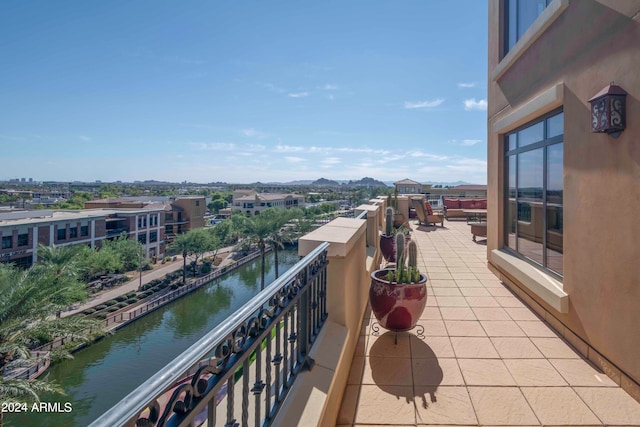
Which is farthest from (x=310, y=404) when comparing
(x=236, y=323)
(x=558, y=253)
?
(x=558, y=253)

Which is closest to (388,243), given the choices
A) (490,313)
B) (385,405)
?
(490,313)

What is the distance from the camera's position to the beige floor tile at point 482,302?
4.48 metres

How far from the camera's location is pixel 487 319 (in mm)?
4016

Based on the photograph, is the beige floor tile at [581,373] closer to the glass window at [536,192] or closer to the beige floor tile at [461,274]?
the glass window at [536,192]

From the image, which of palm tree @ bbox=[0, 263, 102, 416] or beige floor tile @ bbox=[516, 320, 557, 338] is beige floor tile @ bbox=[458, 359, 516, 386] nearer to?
beige floor tile @ bbox=[516, 320, 557, 338]

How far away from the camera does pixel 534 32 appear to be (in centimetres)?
408

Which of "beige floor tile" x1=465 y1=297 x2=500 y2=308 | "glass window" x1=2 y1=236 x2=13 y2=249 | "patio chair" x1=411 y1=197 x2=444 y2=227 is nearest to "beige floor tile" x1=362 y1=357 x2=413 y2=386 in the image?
"beige floor tile" x1=465 y1=297 x2=500 y2=308

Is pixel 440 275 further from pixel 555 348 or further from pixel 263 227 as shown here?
pixel 263 227

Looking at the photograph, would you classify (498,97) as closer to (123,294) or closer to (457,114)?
(457,114)

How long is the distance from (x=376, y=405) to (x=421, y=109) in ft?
61.7

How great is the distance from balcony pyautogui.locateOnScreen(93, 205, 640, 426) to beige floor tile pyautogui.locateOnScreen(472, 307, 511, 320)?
0.06 feet

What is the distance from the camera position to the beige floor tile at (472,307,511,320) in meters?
4.08

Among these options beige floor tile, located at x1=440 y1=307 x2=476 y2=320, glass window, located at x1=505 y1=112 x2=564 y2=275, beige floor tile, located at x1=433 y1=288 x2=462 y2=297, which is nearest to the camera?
glass window, located at x1=505 y1=112 x2=564 y2=275

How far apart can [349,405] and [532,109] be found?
412cm
